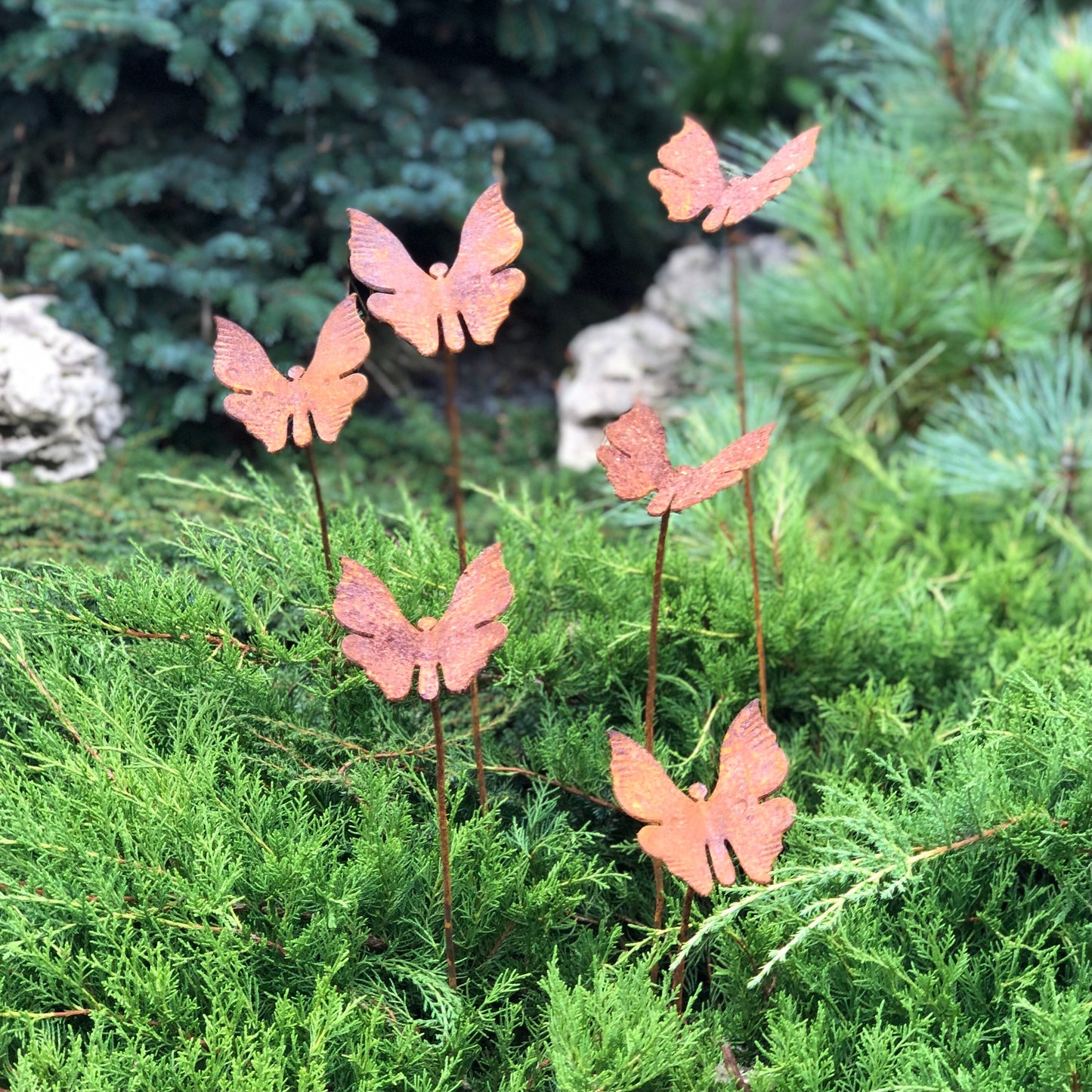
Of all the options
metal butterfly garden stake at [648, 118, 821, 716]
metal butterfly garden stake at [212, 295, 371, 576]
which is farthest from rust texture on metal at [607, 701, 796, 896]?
metal butterfly garden stake at [212, 295, 371, 576]

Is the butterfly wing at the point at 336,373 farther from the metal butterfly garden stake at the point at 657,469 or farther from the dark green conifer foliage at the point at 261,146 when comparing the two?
the dark green conifer foliage at the point at 261,146

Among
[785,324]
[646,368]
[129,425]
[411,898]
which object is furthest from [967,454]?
[129,425]

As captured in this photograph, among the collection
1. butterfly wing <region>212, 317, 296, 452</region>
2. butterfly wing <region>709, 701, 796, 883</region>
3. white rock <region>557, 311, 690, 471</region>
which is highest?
butterfly wing <region>212, 317, 296, 452</region>

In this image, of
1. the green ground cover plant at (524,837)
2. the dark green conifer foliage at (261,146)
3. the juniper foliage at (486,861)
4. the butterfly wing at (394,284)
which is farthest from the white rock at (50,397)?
the butterfly wing at (394,284)

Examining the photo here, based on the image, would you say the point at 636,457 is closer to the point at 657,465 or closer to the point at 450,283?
the point at 657,465

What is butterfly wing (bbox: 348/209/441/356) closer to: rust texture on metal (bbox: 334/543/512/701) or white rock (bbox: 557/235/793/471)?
rust texture on metal (bbox: 334/543/512/701)

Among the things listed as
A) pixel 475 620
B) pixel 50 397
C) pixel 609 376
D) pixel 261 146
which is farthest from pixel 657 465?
pixel 261 146
